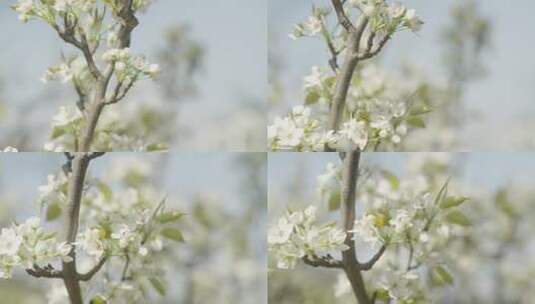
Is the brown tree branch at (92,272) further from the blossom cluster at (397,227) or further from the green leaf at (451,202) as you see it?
the green leaf at (451,202)

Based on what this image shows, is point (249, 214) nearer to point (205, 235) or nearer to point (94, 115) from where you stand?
point (205, 235)

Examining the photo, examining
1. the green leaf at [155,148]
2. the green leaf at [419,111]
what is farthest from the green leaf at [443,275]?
the green leaf at [155,148]

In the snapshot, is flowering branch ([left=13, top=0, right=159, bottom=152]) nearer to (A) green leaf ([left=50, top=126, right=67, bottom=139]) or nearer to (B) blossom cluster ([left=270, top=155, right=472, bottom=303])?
(A) green leaf ([left=50, top=126, right=67, bottom=139])

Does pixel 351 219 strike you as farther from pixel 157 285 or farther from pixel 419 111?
pixel 157 285

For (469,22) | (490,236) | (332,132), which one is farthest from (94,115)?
(469,22)

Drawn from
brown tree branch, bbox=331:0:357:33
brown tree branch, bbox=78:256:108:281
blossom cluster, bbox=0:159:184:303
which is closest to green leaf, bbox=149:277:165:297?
blossom cluster, bbox=0:159:184:303
